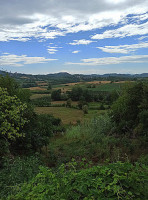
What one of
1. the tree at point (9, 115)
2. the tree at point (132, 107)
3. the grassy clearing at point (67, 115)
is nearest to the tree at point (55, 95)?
the grassy clearing at point (67, 115)

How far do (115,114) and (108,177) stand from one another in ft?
42.4

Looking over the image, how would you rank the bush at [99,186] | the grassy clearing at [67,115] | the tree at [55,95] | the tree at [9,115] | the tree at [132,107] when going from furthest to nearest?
the tree at [55,95] < the grassy clearing at [67,115] < the tree at [132,107] < the tree at [9,115] < the bush at [99,186]

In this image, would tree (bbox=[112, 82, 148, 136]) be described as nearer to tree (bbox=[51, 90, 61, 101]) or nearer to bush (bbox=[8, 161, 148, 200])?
bush (bbox=[8, 161, 148, 200])

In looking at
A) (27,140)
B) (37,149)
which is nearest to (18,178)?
(27,140)

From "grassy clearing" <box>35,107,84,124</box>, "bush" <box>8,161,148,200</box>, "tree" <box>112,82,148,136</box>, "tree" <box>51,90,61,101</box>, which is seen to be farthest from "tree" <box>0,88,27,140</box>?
"tree" <box>51,90,61,101</box>

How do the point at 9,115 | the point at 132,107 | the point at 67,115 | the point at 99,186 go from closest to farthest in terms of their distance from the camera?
1. the point at 99,186
2. the point at 9,115
3. the point at 132,107
4. the point at 67,115

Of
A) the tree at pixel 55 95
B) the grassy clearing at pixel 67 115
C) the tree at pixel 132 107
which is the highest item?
the tree at pixel 132 107

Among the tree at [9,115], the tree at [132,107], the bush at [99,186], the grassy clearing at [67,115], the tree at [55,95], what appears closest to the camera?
the bush at [99,186]

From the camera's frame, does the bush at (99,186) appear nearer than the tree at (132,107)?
Yes

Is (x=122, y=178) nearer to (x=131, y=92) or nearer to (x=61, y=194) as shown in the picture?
(x=61, y=194)

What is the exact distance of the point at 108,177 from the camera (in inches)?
110

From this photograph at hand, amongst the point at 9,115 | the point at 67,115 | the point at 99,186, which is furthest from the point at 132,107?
the point at 67,115

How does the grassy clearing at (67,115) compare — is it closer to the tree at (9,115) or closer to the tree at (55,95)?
the tree at (55,95)

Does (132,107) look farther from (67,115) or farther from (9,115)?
(67,115)
